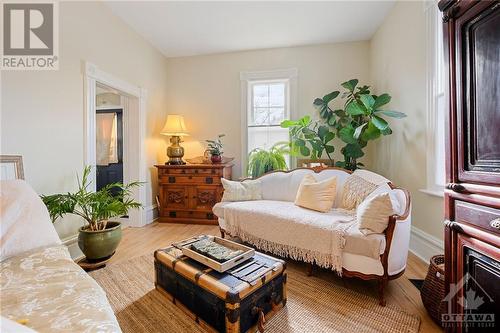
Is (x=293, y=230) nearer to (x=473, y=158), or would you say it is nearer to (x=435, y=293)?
(x=435, y=293)

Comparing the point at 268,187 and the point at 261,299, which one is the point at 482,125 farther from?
the point at 268,187

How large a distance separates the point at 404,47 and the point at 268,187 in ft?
7.52

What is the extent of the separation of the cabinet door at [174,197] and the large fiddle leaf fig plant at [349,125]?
1866 millimetres

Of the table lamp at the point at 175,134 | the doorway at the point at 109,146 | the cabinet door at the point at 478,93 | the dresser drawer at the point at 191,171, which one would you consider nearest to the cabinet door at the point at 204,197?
the dresser drawer at the point at 191,171

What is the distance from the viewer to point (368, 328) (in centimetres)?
151

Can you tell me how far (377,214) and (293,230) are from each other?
2.41 feet

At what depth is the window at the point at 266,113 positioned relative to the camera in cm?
414

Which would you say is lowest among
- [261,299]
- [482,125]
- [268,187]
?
[261,299]

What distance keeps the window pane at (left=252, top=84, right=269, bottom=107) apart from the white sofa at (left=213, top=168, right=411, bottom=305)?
156 centimetres

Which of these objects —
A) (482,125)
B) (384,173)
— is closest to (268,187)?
(384,173)

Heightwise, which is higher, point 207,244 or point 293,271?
point 207,244

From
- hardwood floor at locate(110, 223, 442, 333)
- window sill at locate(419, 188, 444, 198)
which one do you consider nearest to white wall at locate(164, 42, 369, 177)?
hardwood floor at locate(110, 223, 442, 333)

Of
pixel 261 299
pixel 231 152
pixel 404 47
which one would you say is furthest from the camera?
pixel 231 152

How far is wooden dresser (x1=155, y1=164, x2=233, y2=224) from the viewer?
3740 mm
